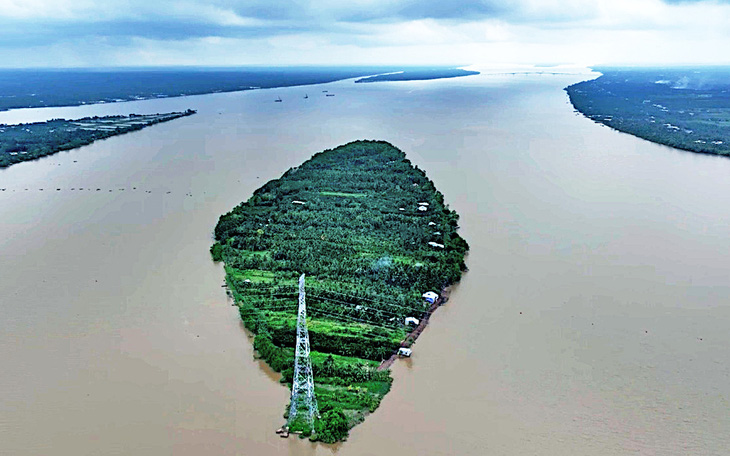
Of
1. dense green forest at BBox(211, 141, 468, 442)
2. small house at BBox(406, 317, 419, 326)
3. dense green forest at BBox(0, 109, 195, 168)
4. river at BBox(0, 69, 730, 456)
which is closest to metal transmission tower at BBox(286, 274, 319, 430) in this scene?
dense green forest at BBox(211, 141, 468, 442)

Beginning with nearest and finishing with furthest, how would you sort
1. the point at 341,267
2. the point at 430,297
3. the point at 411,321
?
1. the point at 411,321
2. the point at 430,297
3. the point at 341,267

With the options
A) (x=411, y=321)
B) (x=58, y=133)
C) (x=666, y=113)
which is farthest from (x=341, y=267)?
(x=666, y=113)

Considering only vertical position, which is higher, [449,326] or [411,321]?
[411,321]

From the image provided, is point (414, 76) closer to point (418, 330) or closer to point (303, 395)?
point (418, 330)

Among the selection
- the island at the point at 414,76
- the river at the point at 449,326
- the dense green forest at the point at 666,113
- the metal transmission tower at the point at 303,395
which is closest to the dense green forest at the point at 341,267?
the metal transmission tower at the point at 303,395

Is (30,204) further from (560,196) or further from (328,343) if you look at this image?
(560,196)

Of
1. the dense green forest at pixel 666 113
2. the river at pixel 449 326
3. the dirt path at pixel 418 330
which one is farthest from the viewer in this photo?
the dense green forest at pixel 666 113

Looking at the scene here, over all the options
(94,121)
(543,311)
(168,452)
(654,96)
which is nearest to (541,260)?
(543,311)

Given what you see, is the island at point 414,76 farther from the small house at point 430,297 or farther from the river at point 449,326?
the small house at point 430,297
